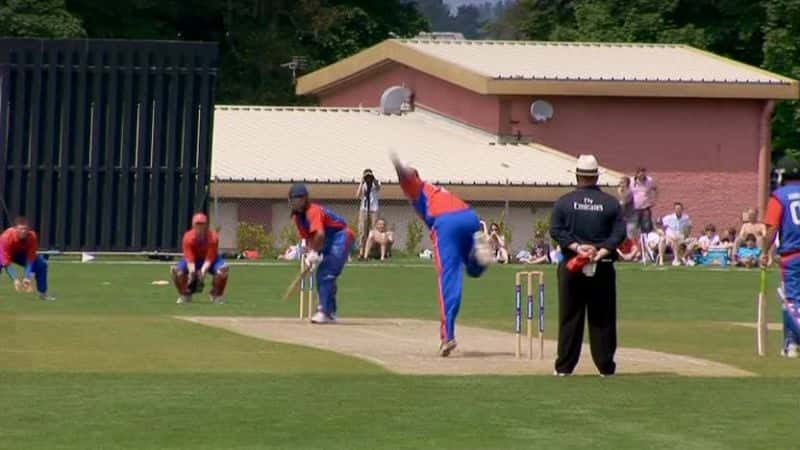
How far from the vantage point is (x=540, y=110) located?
54.5m

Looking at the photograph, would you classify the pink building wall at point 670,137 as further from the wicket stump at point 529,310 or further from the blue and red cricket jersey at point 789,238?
the wicket stump at point 529,310

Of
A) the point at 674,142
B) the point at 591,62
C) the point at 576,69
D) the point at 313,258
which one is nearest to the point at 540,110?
the point at 576,69

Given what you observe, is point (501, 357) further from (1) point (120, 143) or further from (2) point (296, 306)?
(1) point (120, 143)

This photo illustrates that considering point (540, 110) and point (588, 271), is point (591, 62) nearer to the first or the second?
point (540, 110)

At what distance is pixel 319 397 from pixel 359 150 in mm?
35884

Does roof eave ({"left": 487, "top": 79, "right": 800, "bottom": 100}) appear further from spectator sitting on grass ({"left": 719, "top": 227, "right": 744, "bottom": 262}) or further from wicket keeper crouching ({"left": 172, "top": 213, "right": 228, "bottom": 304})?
wicket keeper crouching ({"left": 172, "top": 213, "right": 228, "bottom": 304})

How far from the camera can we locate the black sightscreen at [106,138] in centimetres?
3975

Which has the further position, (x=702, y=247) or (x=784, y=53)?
(x=784, y=53)

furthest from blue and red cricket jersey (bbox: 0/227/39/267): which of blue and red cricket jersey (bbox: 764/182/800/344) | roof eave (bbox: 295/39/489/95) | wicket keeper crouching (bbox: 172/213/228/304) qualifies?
roof eave (bbox: 295/39/489/95)

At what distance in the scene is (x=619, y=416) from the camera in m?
15.5

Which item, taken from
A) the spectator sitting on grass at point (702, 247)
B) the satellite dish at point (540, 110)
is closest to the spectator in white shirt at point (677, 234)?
the spectator sitting on grass at point (702, 247)

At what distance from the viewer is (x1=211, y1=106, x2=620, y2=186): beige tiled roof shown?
49.4m

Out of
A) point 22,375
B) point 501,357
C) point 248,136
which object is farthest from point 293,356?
point 248,136

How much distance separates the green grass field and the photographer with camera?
17.9 meters
